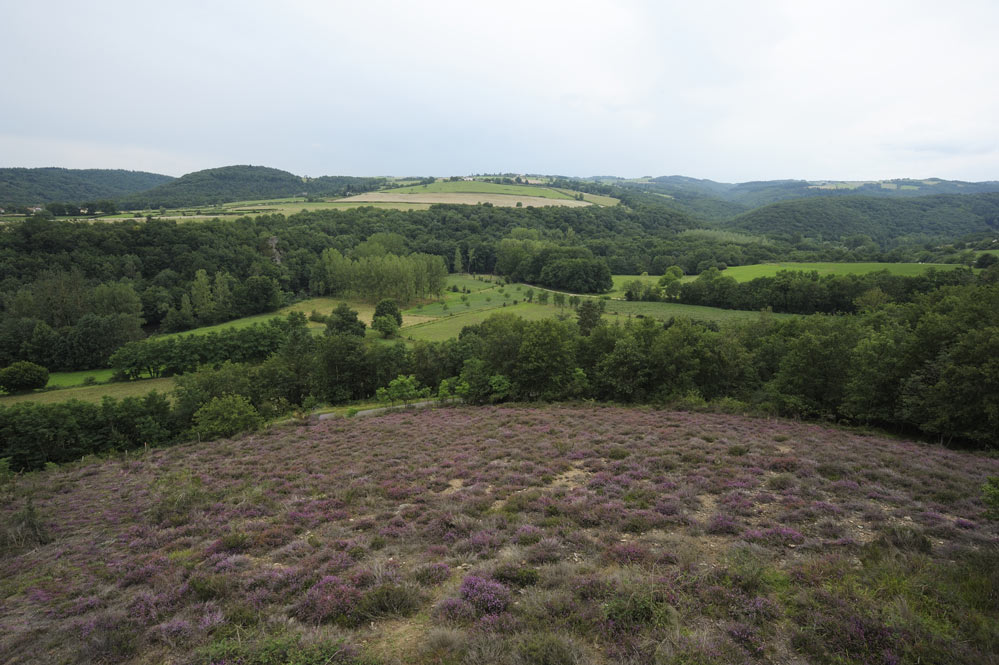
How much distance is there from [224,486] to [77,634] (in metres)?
11.2

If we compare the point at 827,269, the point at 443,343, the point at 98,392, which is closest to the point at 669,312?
the point at 827,269

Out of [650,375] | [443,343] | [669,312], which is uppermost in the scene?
[650,375]

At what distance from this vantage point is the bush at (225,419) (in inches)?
1255

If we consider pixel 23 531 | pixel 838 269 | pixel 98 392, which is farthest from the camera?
pixel 838 269

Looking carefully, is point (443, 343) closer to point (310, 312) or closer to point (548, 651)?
point (548, 651)

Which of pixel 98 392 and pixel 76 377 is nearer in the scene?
pixel 98 392

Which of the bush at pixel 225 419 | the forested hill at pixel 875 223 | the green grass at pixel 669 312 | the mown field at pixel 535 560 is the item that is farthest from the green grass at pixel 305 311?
the forested hill at pixel 875 223

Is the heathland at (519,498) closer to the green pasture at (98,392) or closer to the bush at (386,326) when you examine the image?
the green pasture at (98,392)

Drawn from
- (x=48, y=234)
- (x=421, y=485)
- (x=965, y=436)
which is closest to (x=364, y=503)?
(x=421, y=485)

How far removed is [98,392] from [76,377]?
1246cm

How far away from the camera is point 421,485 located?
16.6 meters

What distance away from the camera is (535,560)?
32.2 ft

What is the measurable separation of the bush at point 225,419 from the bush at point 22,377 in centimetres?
3975

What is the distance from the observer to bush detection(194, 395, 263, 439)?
31.9m
